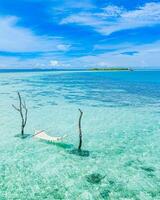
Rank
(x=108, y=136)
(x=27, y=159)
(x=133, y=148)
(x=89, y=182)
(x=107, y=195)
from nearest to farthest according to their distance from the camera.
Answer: (x=107, y=195), (x=89, y=182), (x=27, y=159), (x=133, y=148), (x=108, y=136)

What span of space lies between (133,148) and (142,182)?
604 centimetres

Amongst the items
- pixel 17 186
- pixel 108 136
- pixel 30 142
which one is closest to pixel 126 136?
pixel 108 136

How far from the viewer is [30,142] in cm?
2373

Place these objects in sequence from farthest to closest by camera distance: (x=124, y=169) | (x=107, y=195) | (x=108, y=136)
Answer: 1. (x=108, y=136)
2. (x=124, y=169)
3. (x=107, y=195)

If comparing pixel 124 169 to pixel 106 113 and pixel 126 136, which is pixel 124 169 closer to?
pixel 126 136

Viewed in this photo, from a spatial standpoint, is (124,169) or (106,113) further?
(106,113)

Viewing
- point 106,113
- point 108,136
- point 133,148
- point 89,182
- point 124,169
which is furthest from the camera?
point 106,113

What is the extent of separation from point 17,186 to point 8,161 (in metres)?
3.80

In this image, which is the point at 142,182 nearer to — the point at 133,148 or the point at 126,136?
the point at 133,148

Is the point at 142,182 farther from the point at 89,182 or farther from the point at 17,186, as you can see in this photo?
the point at 17,186

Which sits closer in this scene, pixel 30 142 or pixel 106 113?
pixel 30 142

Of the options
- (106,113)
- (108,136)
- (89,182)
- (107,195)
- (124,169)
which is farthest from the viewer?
(106,113)

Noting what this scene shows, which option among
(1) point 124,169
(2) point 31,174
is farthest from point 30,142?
(1) point 124,169

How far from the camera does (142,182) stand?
55.1 ft
